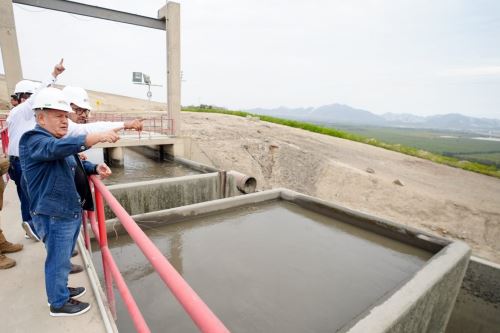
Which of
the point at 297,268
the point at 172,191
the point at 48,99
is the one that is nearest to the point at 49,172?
the point at 48,99

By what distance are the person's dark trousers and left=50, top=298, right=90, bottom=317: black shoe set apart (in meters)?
1.39

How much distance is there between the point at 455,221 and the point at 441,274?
712 cm

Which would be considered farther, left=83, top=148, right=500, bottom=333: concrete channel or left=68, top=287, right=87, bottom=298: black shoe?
left=83, top=148, right=500, bottom=333: concrete channel

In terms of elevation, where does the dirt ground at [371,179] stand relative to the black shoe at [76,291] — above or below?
below

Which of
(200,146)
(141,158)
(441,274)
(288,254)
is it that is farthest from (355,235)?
(141,158)

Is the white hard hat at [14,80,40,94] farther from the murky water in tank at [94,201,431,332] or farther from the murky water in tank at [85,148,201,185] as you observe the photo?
the murky water in tank at [85,148,201,185]

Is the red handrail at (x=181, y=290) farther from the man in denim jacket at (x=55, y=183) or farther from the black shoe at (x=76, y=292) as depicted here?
the black shoe at (x=76, y=292)

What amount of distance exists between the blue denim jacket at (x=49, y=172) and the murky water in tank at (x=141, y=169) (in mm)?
7323

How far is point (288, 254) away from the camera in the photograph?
189 inches

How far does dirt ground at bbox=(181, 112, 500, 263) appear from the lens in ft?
30.3

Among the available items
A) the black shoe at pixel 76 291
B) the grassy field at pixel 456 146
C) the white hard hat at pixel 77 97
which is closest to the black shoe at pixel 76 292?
the black shoe at pixel 76 291

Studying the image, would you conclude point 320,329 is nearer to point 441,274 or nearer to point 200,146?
point 441,274

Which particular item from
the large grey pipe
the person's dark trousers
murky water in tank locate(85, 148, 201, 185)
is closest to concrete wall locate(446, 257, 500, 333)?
the large grey pipe

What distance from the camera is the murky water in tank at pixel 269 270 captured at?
3369mm
